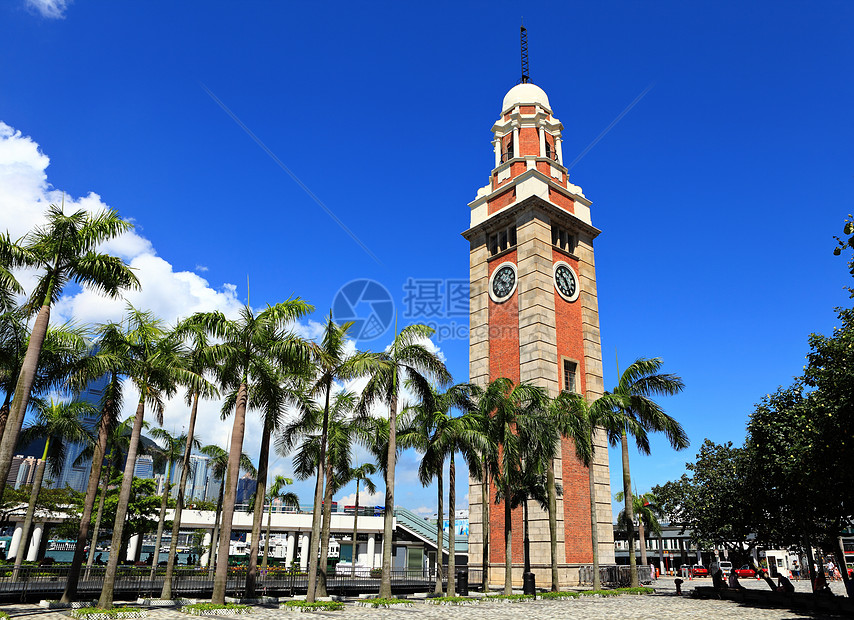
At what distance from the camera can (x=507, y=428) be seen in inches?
1174

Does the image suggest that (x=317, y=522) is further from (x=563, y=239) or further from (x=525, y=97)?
(x=525, y=97)

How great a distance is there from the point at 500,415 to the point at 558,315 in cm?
1715

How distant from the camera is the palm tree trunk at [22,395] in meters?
15.7

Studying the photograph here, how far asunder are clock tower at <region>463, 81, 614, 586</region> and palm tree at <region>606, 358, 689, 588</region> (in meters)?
7.04

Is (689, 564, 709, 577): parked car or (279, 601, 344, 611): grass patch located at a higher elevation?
(279, 601, 344, 611): grass patch

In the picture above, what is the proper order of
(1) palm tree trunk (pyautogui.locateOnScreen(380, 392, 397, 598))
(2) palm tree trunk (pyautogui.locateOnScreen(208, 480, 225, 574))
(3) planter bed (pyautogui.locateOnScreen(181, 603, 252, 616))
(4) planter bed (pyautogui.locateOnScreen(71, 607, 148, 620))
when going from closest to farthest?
(4) planter bed (pyautogui.locateOnScreen(71, 607, 148, 620))
(3) planter bed (pyautogui.locateOnScreen(181, 603, 252, 616))
(1) palm tree trunk (pyautogui.locateOnScreen(380, 392, 397, 598))
(2) palm tree trunk (pyautogui.locateOnScreen(208, 480, 225, 574))

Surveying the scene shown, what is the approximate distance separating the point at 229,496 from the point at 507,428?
14495 mm

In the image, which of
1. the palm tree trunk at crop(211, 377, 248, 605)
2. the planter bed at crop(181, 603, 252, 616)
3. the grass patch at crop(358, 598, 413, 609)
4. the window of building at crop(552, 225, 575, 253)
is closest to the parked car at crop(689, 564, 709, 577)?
the window of building at crop(552, 225, 575, 253)

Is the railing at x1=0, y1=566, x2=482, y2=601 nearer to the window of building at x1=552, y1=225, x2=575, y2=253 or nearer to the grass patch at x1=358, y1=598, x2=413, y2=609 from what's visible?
the grass patch at x1=358, y1=598, x2=413, y2=609

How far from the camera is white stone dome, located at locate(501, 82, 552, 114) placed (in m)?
54.2

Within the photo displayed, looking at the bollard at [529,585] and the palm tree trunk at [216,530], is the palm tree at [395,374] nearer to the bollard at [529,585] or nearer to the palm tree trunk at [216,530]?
the bollard at [529,585]

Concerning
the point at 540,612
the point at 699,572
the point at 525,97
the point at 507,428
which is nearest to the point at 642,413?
the point at 507,428

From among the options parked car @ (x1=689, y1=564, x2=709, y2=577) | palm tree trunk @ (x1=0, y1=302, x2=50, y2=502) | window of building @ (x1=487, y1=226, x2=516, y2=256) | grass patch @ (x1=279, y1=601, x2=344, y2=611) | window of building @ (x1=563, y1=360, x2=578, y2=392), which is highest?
window of building @ (x1=487, y1=226, x2=516, y2=256)

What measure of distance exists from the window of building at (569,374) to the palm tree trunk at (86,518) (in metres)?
31.6
